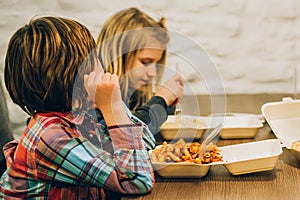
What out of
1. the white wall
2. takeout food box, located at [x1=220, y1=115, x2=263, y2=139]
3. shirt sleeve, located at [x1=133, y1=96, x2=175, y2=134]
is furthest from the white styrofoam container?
the white wall

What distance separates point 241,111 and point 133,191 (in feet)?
3.17

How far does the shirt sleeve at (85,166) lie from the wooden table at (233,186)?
0.14 feet

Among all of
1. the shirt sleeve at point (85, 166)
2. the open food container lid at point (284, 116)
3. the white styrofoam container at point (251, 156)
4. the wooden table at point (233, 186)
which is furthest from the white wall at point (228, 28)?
the shirt sleeve at point (85, 166)

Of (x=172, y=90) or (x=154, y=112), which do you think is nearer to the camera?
(x=154, y=112)

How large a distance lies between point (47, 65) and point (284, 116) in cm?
88

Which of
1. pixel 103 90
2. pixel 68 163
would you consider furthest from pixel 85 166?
pixel 103 90

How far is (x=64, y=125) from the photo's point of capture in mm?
1326

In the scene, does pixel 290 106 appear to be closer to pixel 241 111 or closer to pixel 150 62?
pixel 241 111

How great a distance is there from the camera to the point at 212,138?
163 cm

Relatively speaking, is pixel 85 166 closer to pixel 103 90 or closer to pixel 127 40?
pixel 103 90

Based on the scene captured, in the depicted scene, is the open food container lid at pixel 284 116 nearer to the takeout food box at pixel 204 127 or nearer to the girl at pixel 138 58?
the takeout food box at pixel 204 127

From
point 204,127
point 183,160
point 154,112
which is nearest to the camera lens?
point 183,160

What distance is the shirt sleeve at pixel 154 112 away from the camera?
1797 mm

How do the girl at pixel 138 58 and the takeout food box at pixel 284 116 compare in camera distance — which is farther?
the girl at pixel 138 58
